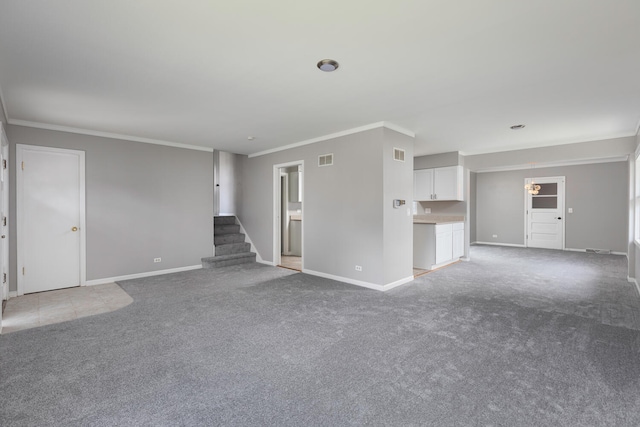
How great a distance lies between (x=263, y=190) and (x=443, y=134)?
11.9 feet

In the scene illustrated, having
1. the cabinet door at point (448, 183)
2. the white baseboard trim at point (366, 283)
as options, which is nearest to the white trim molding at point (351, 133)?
the cabinet door at point (448, 183)

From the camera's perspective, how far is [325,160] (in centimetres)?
532

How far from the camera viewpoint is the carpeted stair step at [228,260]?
20.4ft

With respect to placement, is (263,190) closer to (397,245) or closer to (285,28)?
(397,245)

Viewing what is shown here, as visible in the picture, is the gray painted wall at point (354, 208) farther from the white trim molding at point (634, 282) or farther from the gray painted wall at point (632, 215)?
→ the gray painted wall at point (632, 215)

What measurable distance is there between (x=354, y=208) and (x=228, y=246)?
314 cm

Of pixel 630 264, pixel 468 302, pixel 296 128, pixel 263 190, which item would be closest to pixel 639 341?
pixel 468 302

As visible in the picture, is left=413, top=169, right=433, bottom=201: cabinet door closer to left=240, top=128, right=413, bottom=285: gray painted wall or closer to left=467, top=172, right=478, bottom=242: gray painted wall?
left=240, top=128, right=413, bottom=285: gray painted wall

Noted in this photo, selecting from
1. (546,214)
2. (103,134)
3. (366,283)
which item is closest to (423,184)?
(366,283)

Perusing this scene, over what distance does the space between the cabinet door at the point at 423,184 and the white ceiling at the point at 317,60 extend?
2.81 metres

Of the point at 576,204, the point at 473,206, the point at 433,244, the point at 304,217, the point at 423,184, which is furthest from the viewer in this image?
the point at 473,206

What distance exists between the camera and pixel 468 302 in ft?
13.2

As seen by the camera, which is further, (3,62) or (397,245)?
(397,245)

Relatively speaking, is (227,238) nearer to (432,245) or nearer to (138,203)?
(138,203)
